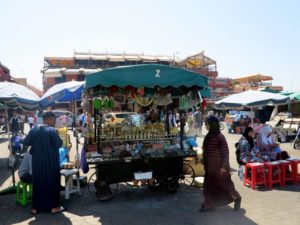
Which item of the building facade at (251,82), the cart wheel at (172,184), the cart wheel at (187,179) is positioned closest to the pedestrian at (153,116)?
the cart wheel at (187,179)

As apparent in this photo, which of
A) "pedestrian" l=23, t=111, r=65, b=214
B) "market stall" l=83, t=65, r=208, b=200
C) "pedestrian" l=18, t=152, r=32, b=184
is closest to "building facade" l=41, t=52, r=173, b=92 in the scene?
"market stall" l=83, t=65, r=208, b=200

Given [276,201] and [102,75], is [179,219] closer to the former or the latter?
[276,201]

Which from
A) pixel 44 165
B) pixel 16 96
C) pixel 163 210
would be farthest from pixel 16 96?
pixel 163 210

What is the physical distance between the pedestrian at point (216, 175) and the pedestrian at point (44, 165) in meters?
2.66

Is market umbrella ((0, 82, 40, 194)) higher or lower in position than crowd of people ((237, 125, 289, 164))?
higher

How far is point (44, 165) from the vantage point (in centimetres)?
499

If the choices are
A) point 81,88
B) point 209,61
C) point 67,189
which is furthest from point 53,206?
point 209,61

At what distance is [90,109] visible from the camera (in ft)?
22.2

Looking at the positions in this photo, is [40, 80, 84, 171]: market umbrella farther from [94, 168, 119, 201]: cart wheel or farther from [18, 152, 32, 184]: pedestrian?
[94, 168, 119, 201]: cart wheel

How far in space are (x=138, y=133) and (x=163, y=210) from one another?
194 centimetres

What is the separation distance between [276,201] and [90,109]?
4.45 meters

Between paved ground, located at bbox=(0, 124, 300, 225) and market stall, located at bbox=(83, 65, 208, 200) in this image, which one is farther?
market stall, located at bbox=(83, 65, 208, 200)

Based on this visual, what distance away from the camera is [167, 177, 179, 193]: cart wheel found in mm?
6070

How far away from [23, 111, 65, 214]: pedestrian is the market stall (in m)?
0.78
